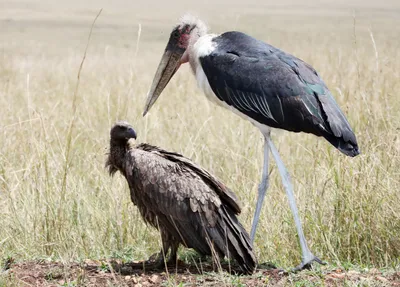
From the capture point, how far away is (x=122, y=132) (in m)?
5.48

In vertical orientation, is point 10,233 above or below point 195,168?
below

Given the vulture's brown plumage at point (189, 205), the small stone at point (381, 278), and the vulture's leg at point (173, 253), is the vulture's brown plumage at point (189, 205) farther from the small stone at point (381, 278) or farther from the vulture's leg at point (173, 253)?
the small stone at point (381, 278)

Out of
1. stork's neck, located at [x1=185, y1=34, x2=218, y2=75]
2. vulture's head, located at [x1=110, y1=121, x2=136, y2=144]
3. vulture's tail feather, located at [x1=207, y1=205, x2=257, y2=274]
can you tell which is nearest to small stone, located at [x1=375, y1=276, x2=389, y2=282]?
vulture's tail feather, located at [x1=207, y1=205, x2=257, y2=274]

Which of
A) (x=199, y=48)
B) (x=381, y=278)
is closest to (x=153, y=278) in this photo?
(x=381, y=278)

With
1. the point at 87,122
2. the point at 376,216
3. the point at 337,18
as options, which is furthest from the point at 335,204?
the point at 337,18

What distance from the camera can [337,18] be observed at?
45562mm

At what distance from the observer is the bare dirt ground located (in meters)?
4.84

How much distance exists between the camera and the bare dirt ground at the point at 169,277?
4844mm

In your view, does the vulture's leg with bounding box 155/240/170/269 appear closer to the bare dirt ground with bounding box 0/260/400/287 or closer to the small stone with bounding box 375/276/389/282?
the bare dirt ground with bounding box 0/260/400/287

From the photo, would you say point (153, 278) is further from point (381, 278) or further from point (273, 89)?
point (273, 89)

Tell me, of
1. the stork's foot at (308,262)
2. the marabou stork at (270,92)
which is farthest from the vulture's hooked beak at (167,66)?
the stork's foot at (308,262)

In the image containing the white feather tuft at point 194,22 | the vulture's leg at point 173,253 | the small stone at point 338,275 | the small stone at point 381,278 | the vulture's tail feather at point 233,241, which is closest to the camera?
the small stone at point 381,278

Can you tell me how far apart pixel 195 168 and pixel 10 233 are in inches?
63.0

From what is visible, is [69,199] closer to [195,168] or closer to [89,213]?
[89,213]
